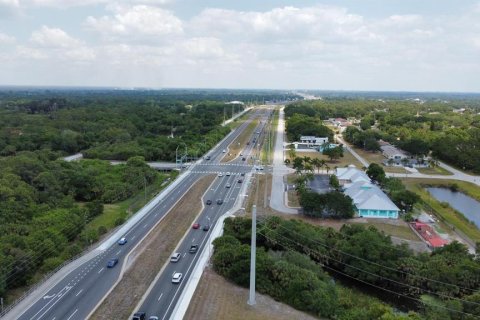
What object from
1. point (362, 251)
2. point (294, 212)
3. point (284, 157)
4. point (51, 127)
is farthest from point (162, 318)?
point (51, 127)

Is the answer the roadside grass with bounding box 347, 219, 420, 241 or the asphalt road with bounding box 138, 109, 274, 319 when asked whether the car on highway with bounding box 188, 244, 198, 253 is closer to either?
the asphalt road with bounding box 138, 109, 274, 319

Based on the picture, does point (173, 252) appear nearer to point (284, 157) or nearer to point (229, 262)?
point (229, 262)

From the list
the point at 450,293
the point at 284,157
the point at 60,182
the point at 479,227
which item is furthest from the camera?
the point at 284,157

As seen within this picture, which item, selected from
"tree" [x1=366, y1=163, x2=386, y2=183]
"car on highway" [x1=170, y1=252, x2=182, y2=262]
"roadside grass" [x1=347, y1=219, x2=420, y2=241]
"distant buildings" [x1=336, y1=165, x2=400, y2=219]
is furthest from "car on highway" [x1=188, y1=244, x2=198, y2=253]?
"tree" [x1=366, y1=163, x2=386, y2=183]

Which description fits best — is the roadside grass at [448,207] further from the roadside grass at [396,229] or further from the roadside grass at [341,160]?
the roadside grass at [341,160]

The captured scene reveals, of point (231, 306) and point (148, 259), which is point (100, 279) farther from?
point (231, 306)

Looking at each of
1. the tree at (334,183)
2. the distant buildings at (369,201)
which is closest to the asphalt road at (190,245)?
the tree at (334,183)
